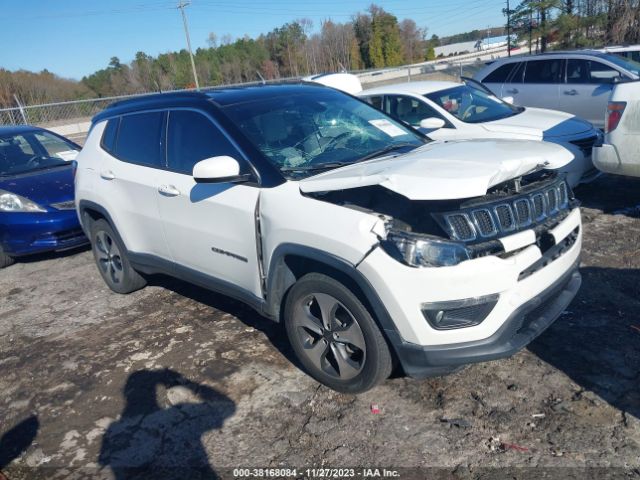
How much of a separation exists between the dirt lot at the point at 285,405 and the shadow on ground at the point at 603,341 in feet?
0.04

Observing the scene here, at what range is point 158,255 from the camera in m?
4.47

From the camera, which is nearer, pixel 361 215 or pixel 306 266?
pixel 361 215

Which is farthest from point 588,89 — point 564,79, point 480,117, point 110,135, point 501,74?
point 110,135

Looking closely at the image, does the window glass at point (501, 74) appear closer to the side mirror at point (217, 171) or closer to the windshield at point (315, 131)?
the windshield at point (315, 131)

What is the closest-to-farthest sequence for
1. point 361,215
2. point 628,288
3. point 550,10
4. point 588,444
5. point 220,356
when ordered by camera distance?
point 588,444, point 361,215, point 220,356, point 628,288, point 550,10

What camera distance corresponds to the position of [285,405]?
325cm

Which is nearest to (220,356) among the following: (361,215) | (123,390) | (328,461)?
(123,390)

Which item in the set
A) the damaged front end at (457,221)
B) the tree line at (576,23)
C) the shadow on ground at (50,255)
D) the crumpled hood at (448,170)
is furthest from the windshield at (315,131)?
the tree line at (576,23)

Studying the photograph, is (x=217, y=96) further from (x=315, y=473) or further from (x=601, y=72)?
(x=601, y=72)

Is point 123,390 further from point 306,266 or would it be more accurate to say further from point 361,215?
point 361,215

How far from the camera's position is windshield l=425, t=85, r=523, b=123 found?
7.55m

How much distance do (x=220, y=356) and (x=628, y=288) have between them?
3151 millimetres

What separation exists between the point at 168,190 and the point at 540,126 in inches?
198

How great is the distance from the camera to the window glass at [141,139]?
14.0ft
